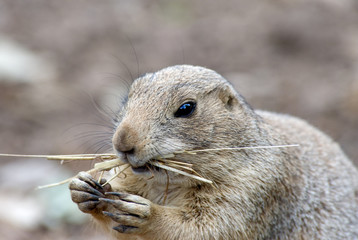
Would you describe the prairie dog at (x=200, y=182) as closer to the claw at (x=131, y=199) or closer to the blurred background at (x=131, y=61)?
the claw at (x=131, y=199)

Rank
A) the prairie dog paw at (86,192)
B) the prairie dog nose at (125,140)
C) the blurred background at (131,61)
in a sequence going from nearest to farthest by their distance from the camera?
the prairie dog nose at (125,140), the prairie dog paw at (86,192), the blurred background at (131,61)

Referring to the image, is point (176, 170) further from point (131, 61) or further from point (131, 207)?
point (131, 61)

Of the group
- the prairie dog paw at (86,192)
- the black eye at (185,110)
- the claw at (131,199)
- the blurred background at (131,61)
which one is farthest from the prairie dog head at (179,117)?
the blurred background at (131,61)

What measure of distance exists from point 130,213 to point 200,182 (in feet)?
2.06

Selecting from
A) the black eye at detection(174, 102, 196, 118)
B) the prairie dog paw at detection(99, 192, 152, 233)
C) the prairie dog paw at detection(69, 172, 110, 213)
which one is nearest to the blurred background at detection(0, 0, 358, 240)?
the prairie dog paw at detection(69, 172, 110, 213)

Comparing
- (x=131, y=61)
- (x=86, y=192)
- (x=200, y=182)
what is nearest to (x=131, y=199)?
(x=86, y=192)

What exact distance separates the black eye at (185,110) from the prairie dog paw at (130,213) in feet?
2.38

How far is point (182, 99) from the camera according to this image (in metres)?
4.28

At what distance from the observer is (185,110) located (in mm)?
4270

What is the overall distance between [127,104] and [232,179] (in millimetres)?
1051

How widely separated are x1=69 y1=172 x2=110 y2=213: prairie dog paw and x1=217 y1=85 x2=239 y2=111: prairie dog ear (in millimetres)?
1269

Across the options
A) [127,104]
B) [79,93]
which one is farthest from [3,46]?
[127,104]

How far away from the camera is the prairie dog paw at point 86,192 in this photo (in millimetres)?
4137

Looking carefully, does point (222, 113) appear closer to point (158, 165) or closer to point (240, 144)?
point (240, 144)
